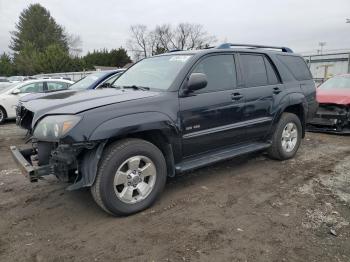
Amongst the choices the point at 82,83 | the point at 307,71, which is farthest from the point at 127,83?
the point at 82,83

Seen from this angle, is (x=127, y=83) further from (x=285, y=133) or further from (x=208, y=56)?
(x=285, y=133)

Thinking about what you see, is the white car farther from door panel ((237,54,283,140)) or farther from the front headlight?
the front headlight

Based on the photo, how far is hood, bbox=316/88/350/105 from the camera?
7746 mm

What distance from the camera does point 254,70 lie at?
5086 mm

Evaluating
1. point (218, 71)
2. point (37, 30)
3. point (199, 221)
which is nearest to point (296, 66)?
point (218, 71)

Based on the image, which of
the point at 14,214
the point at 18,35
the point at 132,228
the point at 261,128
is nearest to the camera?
the point at 132,228

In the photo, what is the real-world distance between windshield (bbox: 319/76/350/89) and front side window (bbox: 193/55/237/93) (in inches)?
212

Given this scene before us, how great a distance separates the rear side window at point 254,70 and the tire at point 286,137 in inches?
32.2

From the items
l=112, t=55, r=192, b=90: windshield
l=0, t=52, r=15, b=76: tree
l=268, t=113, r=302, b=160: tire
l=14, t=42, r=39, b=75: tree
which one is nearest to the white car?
l=112, t=55, r=192, b=90: windshield

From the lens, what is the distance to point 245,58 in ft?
16.4

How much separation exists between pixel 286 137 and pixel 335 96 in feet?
10.4

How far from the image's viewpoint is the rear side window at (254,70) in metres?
4.92

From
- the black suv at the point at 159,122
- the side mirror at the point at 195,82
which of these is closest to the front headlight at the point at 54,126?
the black suv at the point at 159,122

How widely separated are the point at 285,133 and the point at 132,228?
3.40 metres
